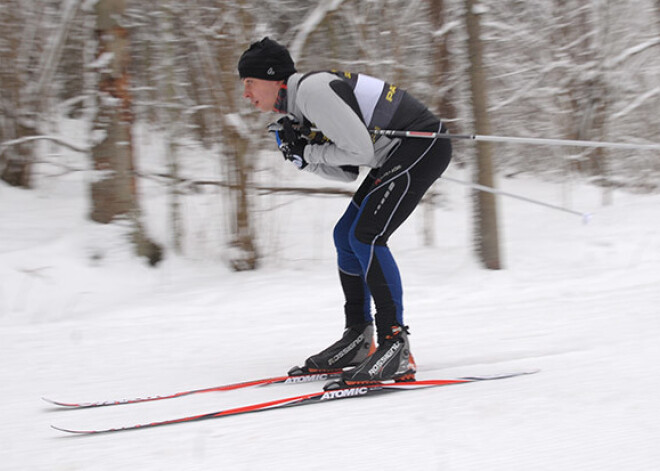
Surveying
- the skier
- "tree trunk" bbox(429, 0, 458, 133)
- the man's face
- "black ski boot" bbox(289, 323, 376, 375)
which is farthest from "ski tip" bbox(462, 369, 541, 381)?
"tree trunk" bbox(429, 0, 458, 133)

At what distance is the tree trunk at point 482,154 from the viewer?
5832mm

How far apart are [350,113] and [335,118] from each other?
66 millimetres

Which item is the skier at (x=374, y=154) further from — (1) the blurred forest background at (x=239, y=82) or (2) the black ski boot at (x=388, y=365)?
(1) the blurred forest background at (x=239, y=82)

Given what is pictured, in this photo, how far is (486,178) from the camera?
5895 mm

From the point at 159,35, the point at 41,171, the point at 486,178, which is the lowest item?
the point at 486,178

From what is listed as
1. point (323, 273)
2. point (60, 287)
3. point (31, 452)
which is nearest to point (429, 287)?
point (323, 273)

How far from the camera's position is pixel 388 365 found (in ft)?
8.91

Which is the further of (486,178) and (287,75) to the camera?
(486,178)

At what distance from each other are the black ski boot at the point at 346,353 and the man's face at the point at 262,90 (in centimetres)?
113

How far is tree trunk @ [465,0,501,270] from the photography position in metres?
5.83

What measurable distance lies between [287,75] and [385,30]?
544 cm

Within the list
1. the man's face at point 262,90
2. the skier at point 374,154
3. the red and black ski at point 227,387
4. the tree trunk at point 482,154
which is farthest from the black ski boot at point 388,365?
the tree trunk at point 482,154

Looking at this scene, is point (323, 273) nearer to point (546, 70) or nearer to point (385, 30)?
point (385, 30)

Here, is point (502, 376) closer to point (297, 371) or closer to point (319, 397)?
point (319, 397)
